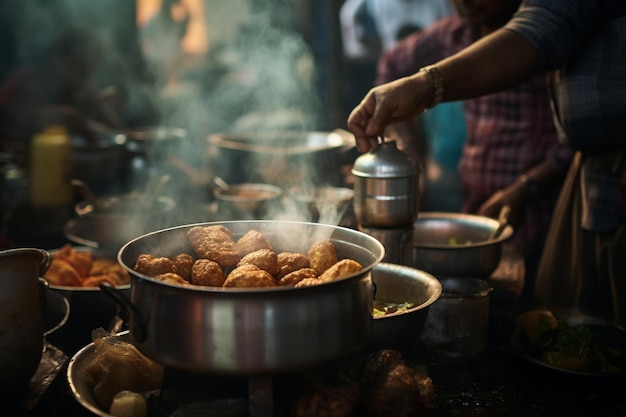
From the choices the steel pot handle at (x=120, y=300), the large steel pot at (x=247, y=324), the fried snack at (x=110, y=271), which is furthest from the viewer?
the fried snack at (x=110, y=271)

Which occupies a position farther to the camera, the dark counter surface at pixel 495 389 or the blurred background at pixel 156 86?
the blurred background at pixel 156 86

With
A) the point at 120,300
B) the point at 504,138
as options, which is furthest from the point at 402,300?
the point at 504,138

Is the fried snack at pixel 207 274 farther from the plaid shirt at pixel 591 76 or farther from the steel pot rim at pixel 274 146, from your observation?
the steel pot rim at pixel 274 146

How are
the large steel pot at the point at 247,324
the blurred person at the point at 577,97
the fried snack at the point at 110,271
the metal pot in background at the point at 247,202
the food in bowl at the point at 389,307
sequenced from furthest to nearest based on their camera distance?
1. the metal pot in background at the point at 247,202
2. the fried snack at the point at 110,271
3. the blurred person at the point at 577,97
4. the food in bowl at the point at 389,307
5. the large steel pot at the point at 247,324

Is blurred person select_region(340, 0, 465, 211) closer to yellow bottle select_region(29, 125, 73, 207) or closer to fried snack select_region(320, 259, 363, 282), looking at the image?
yellow bottle select_region(29, 125, 73, 207)

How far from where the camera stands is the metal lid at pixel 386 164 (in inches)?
94.5

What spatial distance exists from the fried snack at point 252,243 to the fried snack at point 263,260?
0.28 ft

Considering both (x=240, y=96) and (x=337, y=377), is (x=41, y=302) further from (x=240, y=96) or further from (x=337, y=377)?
(x=240, y=96)

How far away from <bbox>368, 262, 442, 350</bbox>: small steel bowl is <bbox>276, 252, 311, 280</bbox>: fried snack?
9.4 inches

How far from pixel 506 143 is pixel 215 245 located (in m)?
3.06

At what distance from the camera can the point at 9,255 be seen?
197 cm

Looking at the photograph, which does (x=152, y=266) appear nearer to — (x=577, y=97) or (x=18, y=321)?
(x=18, y=321)

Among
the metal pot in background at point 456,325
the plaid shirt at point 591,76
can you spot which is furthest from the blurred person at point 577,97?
the metal pot in background at point 456,325

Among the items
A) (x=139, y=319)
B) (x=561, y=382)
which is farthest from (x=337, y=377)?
(x=561, y=382)
